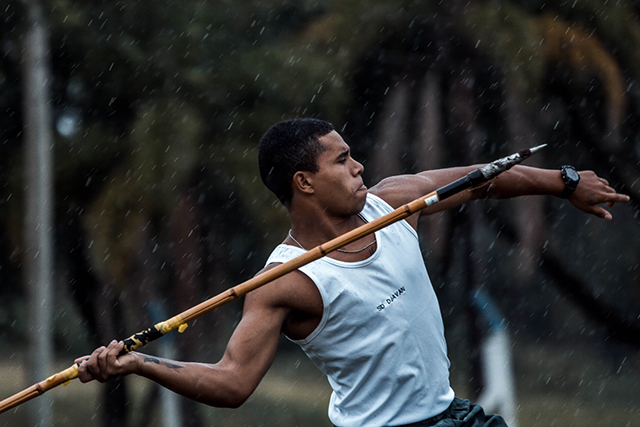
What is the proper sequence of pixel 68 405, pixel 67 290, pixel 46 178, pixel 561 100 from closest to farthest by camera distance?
pixel 46 178 → pixel 561 100 → pixel 67 290 → pixel 68 405

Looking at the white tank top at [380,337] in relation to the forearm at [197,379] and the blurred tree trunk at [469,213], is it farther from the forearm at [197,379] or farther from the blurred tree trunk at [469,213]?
the blurred tree trunk at [469,213]

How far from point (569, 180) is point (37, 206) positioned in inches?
413

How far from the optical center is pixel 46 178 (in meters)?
13.4

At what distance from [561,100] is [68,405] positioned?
40.9 feet

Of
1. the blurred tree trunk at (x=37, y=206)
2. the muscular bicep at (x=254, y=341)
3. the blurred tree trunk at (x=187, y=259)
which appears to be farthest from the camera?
the blurred tree trunk at (x=187, y=259)

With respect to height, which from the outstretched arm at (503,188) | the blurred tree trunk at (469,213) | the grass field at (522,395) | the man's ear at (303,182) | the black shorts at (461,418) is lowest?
the grass field at (522,395)

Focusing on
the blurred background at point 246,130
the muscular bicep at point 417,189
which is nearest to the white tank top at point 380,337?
the muscular bicep at point 417,189

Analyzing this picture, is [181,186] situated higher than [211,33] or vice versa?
[211,33]

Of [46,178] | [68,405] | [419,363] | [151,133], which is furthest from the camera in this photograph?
[68,405]

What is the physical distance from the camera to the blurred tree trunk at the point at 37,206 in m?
13.1

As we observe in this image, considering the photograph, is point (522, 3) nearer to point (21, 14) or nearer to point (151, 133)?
point (151, 133)

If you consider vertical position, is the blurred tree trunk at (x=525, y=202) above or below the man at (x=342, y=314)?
below

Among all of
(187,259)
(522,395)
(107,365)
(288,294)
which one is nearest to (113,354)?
(107,365)

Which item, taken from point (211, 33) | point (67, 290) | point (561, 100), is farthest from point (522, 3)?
point (67, 290)
